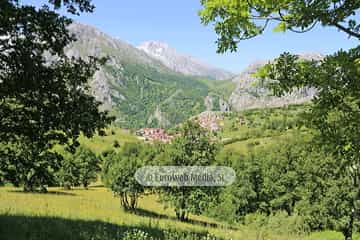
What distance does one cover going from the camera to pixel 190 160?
4038 centimetres

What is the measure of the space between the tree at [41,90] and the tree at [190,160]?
91.6ft

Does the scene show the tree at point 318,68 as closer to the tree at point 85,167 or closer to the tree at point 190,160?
the tree at point 190,160

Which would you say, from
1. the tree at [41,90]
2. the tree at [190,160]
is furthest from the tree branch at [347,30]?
the tree at [190,160]

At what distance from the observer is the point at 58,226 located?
423 inches

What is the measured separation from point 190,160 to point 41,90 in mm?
→ 30952

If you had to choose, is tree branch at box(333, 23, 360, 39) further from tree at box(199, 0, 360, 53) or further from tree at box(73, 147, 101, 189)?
tree at box(73, 147, 101, 189)

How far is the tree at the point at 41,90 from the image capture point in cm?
1003

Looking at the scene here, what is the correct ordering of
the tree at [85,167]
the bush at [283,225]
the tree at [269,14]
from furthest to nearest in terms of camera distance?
1. the tree at [85,167]
2. the bush at [283,225]
3. the tree at [269,14]

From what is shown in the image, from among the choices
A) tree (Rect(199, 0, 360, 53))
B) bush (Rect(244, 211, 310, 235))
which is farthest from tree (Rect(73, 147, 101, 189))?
tree (Rect(199, 0, 360, 53))

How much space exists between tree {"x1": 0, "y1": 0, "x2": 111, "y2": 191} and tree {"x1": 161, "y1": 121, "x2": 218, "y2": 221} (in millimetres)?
27920

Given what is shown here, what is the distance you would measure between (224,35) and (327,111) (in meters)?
2.50

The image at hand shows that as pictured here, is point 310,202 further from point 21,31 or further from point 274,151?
point 21,31

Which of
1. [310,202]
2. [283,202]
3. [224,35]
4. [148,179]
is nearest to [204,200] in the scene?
[148,179]

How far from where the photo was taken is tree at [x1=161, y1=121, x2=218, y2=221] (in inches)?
1545
